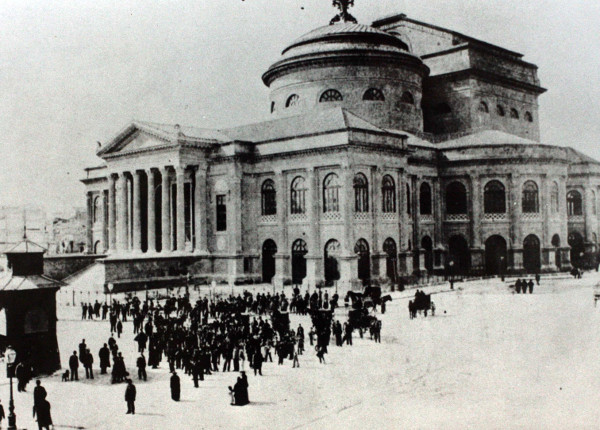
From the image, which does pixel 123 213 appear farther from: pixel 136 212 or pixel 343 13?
pixel 343 13

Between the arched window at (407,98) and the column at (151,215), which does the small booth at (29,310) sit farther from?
the arched window at (407,98)

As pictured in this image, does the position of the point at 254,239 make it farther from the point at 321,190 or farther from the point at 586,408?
the point at 586,408

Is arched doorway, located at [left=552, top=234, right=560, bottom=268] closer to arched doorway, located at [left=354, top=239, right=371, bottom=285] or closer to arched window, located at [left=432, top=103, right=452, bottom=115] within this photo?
arched window, located at [left=432, top=103, right=452, bottom=115]

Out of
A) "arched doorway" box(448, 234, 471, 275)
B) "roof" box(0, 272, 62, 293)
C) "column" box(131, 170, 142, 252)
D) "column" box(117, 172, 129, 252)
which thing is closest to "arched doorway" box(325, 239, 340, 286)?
"arched doorway" box(448, 234, 471, 275)

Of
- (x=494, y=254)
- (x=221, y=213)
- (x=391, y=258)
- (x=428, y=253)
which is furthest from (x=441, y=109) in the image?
(x=221, y=213)

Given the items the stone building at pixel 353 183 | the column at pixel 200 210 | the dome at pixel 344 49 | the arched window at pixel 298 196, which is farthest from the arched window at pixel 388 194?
the column at pixel 200 210

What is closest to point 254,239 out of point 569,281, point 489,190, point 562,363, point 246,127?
point 246,127
